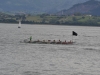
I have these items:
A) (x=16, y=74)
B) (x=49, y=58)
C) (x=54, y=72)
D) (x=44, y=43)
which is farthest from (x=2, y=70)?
(x=44, y=43)

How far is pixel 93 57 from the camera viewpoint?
100125 millimetres

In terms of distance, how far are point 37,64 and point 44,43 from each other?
5749cm

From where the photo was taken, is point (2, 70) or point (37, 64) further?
point (37, 64)

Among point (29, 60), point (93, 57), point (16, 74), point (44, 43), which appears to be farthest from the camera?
point (44, 43)

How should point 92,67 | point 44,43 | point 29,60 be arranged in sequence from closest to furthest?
point 92,67
point 29,60
point 44,43

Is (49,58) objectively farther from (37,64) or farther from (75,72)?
(75,72)

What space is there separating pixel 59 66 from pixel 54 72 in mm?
7725

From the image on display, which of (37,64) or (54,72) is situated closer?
(54,72)

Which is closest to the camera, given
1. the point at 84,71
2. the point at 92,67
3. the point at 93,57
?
the point at 84,71

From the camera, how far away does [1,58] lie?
9262 centimetres

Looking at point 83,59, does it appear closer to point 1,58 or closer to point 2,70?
point 1,58

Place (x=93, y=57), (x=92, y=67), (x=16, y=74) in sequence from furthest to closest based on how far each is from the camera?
(x=93, y=57) → (x=92, y=67) → (x=16, y=74)

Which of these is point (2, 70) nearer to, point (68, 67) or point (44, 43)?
point (68, 67)

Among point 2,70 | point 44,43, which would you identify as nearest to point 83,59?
point 2,70
